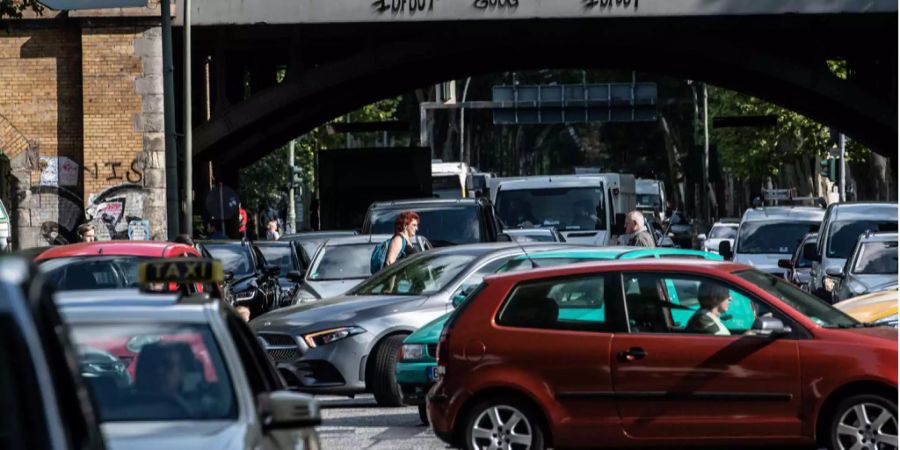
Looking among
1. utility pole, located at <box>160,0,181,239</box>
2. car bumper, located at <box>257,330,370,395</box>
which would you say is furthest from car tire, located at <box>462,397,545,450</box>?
utility pole, located at <box>160,0,181,239</box>

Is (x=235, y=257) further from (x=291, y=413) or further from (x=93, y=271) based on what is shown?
(x=291, y=413)

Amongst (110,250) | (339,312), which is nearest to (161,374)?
(110,250)

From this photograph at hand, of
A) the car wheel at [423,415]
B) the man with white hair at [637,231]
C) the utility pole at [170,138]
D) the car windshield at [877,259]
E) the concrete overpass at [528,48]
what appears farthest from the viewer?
the concrete overpass at [528,48]

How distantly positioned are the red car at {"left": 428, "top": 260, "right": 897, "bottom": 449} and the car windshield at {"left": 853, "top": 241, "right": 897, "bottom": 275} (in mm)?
9702

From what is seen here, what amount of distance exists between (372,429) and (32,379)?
10217 mm

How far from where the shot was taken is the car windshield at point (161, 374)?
636 centimetres

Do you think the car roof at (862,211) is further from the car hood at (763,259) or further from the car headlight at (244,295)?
the car headlight at (244,295)

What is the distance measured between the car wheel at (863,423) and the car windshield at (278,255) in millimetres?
18277

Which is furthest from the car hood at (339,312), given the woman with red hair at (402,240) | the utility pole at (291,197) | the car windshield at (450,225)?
the utility pole at (291,197)

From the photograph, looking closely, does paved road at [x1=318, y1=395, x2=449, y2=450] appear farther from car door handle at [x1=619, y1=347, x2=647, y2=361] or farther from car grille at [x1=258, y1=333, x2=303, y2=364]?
car door handle at [x1=619, y1=347, x2=647, y2=361]

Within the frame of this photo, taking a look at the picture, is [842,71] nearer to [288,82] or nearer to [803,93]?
[803,93]

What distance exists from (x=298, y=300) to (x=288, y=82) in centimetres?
1674

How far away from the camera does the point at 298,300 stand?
68.2 feet

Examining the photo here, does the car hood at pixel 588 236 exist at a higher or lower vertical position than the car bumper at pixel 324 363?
higher
